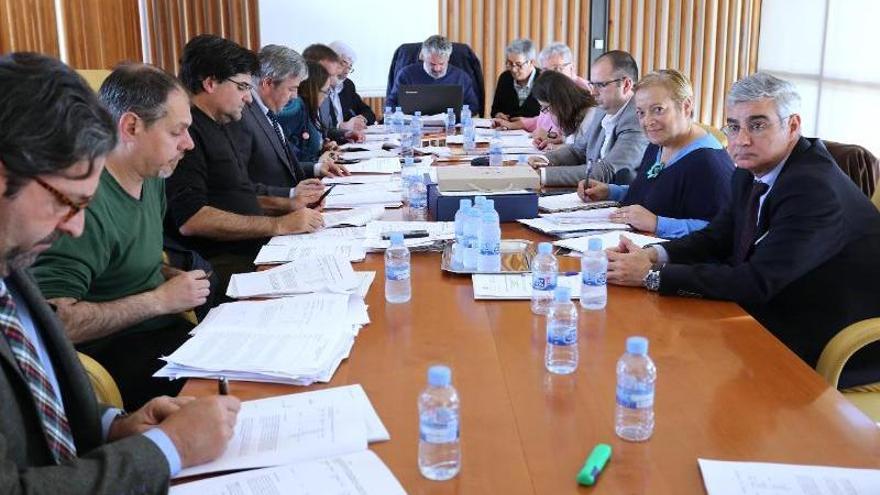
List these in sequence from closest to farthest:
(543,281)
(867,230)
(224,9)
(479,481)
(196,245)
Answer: (479,481) → (543,281) → (867,230) → (196,245) → (224,9)

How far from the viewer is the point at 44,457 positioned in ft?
4.06

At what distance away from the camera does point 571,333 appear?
1601 millimetres

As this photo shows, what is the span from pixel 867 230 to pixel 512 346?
3.68 ft

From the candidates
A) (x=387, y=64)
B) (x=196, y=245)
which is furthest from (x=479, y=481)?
(x=387, y=64)

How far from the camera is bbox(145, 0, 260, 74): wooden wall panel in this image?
298 inches

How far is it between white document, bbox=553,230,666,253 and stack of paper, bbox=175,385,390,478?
1.12 meters

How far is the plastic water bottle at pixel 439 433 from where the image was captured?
120 centimetres

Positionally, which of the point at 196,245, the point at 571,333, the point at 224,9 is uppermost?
the point at 224,9

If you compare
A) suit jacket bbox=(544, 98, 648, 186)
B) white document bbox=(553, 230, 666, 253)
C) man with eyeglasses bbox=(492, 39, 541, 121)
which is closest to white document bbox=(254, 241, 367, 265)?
white document bbox=(553, 230, 666, 253)

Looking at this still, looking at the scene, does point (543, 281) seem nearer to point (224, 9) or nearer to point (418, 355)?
point (418, 355)

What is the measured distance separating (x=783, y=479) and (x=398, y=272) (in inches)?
41.7

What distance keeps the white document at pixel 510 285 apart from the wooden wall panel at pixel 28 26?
334 cm

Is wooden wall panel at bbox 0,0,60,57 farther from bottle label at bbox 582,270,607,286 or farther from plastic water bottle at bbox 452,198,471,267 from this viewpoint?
bottle label at bbox 582,270,607,286

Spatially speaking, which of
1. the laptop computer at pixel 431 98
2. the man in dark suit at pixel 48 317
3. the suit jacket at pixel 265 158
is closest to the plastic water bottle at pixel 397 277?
the man in dark suit at pixel 48 317
